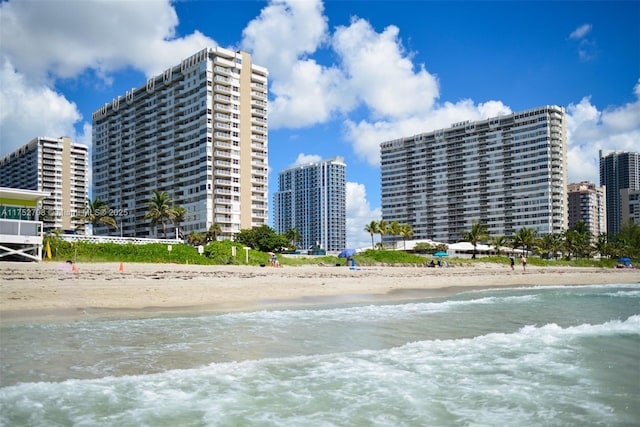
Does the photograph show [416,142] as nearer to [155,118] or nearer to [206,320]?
[155,118]

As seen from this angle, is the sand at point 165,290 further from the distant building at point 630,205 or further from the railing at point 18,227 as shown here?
the distant building at point 630,205

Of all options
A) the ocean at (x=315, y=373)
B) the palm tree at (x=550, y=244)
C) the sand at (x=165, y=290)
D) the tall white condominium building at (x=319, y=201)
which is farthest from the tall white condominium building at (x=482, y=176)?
the ocean at (x=315, y=373)

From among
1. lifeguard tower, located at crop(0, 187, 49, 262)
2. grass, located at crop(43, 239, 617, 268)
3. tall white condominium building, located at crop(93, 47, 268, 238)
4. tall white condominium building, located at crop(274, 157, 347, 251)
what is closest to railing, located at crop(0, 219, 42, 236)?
lifeguard tower, located at crop(0, 187, 49, 262)

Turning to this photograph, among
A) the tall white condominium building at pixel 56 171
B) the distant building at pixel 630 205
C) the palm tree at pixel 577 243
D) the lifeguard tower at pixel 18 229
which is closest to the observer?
the lifeguard tower at pixel 18 229

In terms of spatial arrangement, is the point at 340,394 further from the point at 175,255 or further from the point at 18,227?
the point at 175,255

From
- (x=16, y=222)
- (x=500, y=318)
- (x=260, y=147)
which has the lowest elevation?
(x=500, y=318)

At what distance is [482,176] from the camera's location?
414 feet

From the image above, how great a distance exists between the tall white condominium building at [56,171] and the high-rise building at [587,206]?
496ft

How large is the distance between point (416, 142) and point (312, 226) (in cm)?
5552

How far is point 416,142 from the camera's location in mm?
138625

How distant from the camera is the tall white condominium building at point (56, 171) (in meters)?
129

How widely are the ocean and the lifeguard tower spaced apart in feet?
59.6

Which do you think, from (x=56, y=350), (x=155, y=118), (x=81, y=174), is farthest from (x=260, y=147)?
(x=56, y=350)

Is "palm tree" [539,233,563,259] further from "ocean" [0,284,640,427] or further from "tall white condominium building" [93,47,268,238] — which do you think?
"ocean" [0,284,640,427]
